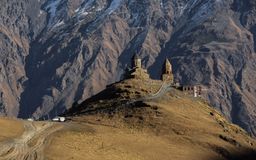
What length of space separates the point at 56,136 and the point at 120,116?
31.4 meters

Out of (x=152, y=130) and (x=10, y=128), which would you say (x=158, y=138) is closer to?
(x=152, y=130)

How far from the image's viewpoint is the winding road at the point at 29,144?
11391cm

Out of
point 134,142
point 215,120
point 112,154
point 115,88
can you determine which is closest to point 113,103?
point 115,88

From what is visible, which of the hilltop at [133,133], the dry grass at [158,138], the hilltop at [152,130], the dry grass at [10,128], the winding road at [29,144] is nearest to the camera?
the winding road at [29,144]

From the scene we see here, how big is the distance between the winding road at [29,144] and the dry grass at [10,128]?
45.9 inches

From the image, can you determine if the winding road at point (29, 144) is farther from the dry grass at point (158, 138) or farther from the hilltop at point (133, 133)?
the dry grass at point (158, 138)

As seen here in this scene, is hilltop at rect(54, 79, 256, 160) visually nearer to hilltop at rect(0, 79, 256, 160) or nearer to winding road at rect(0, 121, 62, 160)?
hilltop at rect(0, 79, 256, 160)

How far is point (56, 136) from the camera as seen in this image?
130250 mm

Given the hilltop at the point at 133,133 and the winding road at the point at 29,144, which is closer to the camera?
the winding road at the point at 29,144

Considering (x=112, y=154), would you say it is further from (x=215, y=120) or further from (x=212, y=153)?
(x=215, y=120)

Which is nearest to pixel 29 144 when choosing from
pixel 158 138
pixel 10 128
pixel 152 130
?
pixel 10 128

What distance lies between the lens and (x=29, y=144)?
12300 cm

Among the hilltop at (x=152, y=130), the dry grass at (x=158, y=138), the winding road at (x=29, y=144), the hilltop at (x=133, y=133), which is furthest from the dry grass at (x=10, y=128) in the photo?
the hilltop at (x=152, y=130)

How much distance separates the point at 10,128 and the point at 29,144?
13.7m
